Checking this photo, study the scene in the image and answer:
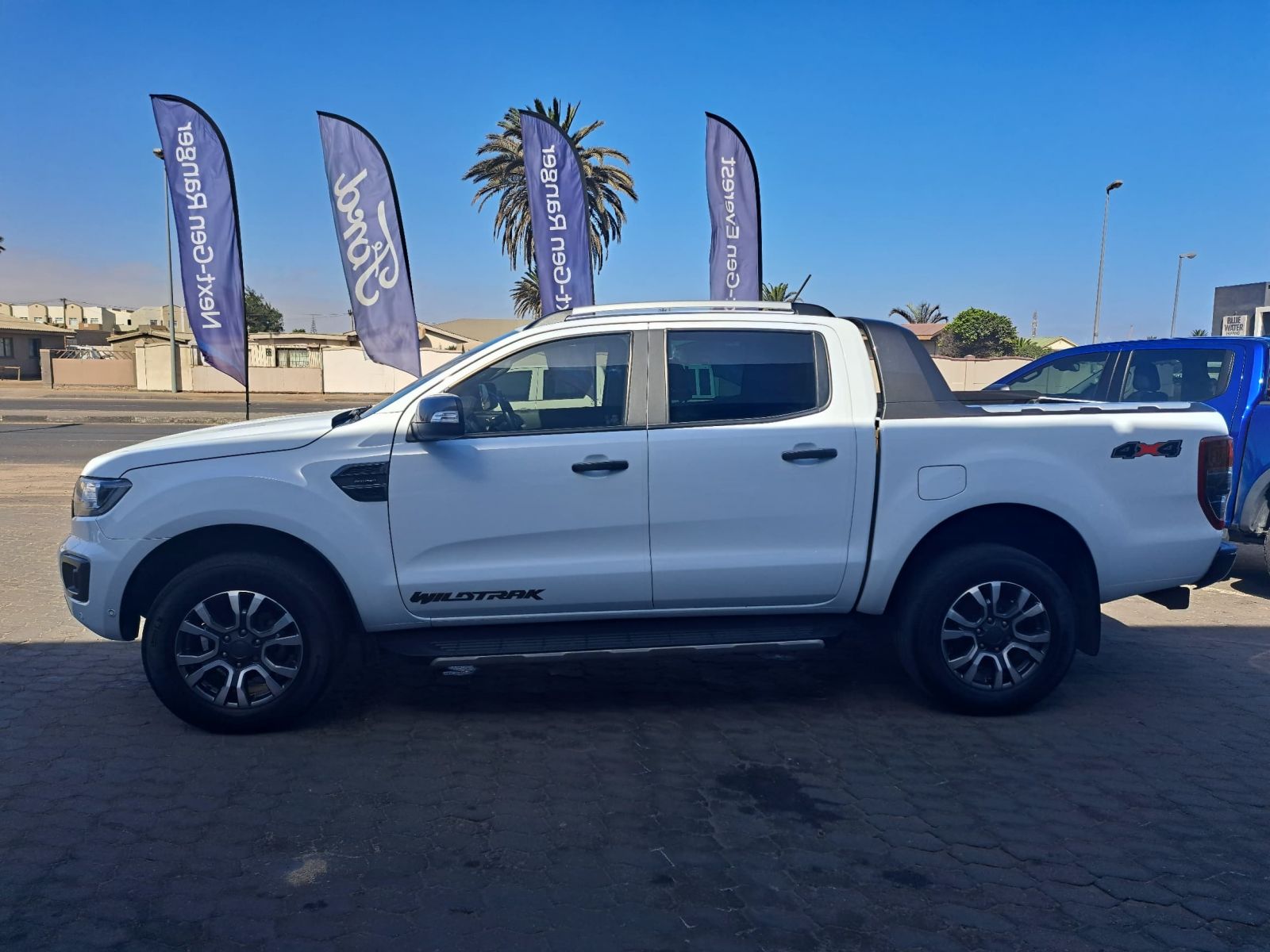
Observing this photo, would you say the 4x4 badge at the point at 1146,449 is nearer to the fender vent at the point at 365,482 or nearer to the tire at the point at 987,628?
the tire at the point at 987,628

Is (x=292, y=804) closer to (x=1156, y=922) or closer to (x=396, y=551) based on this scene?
(x=396, y=551)

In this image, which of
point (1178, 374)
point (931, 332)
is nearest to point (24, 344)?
point (931, 332)

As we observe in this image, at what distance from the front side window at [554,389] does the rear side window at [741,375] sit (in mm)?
248

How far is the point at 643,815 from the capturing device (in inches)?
141

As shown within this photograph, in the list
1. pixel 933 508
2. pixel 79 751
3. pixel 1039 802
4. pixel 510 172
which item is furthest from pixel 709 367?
pixel 510 172

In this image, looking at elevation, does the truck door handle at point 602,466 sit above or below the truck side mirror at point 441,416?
below

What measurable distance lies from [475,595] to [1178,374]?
233 inches

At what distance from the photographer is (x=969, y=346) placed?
77438mm

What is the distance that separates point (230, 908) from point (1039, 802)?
289cm

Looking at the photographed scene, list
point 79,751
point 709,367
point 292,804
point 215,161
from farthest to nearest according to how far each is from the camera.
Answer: point 215,161, point 709,367, point 79,751, point 292,804

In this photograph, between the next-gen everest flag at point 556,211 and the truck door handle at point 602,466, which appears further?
the next-gen everest flag at point 556,211

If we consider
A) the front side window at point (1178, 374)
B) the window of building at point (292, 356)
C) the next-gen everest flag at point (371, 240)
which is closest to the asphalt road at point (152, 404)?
the window of building at point (292, 356)

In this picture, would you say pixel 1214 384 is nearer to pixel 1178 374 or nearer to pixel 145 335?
pixel 1178 374

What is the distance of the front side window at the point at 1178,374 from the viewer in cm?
712
